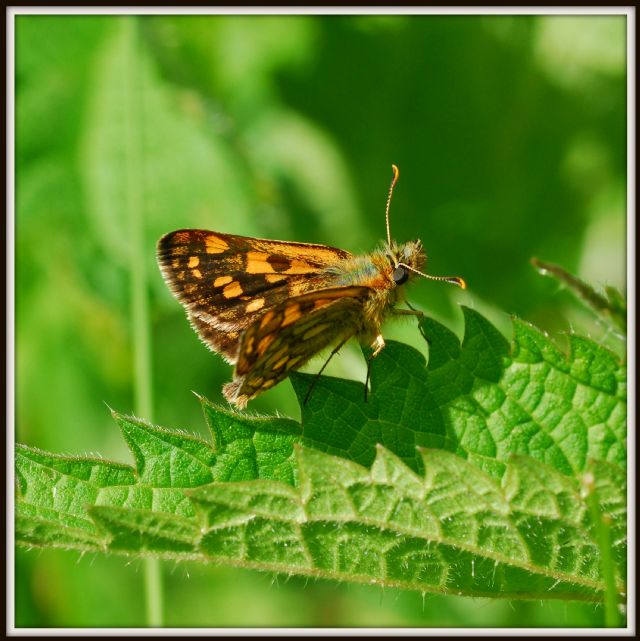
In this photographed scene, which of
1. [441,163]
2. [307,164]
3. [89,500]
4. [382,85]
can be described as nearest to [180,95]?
[307,164]

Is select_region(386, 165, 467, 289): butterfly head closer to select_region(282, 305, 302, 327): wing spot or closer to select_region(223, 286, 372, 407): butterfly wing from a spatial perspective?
select_region(223, 286, 372, 407): butterfly wing

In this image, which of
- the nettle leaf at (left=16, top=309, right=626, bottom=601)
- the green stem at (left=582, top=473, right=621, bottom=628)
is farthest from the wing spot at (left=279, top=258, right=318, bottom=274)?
the green stem at (left=582, top=473, right=621, bottom=628)

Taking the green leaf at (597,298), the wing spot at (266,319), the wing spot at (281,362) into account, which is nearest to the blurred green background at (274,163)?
the wing spot at (281,362)

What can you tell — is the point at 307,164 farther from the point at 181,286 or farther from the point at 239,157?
the point at 181,286

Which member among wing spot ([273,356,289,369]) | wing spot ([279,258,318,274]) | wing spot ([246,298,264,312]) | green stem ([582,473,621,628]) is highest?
wing spot ([279,258,318,274])

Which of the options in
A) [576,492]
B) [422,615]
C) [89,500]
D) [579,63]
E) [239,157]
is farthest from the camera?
[239,157]

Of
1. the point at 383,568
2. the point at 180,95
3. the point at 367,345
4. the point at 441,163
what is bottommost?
the point at 383,568
